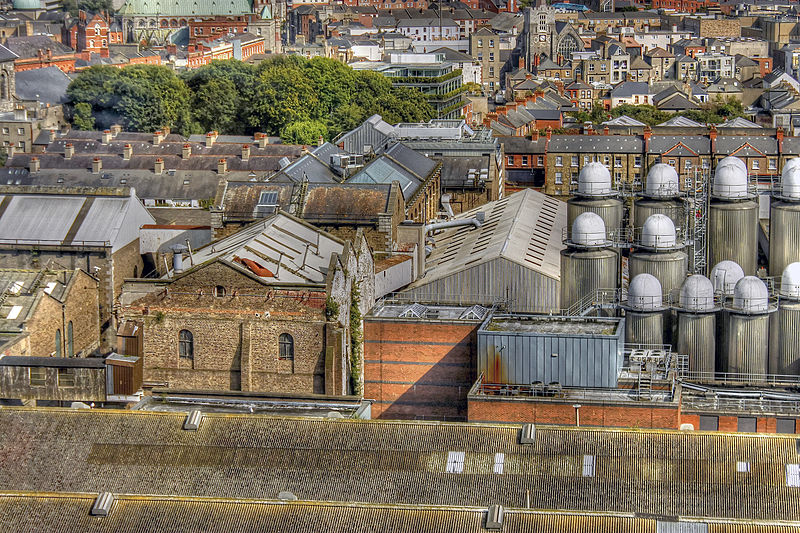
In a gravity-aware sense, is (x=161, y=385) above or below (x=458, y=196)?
below

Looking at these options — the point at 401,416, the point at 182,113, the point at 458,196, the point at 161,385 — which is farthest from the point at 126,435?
the point at 182,113

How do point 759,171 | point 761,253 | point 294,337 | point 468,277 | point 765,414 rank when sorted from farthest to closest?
point 759,171
point 761,253
point 468,277
point 294,337
point 765,414

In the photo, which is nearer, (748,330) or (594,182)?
(748,330)

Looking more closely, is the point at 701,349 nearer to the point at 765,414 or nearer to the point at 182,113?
the point at 765,414

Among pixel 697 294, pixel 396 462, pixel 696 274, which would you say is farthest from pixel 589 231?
pixel 396 462

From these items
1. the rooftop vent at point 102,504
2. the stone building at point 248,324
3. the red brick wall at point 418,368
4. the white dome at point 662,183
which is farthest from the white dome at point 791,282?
the rooftop vent at point 102,504

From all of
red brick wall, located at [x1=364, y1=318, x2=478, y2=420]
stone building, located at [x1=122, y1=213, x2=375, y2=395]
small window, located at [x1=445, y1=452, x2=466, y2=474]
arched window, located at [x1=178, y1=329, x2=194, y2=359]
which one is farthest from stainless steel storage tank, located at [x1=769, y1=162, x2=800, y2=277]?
arched window, located at [x1=178, y1=329, x2=194, y2=359]

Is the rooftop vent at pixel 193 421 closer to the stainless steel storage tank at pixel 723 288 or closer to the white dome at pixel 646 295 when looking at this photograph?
the white dome at pixel 646 295

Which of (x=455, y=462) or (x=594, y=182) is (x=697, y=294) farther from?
(x=455, y=462)
